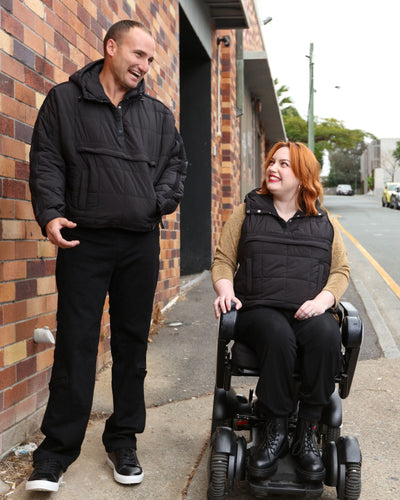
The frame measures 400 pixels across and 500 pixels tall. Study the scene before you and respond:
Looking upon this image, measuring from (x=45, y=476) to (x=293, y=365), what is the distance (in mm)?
1164

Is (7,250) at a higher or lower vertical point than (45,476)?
higher

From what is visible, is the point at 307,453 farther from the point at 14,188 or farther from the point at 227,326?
the point at 14,188

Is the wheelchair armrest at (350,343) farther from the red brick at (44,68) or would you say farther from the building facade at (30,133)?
the red brick at (44,68)

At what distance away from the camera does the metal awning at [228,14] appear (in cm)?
837

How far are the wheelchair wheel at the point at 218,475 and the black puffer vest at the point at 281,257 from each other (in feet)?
2.26

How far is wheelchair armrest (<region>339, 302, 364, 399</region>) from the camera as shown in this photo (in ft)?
8.83

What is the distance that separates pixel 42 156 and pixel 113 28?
67 cm

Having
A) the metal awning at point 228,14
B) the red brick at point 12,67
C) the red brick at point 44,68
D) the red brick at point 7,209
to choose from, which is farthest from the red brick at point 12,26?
the metal awning at point 228,14

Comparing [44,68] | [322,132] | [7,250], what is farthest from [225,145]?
[322,132]

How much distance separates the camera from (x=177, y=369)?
4.67m

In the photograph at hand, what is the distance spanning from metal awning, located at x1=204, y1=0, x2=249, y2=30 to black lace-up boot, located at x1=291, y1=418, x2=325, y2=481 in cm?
683

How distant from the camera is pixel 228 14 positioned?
8.77 metres

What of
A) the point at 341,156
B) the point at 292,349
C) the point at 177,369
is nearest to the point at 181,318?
the point at 177,369

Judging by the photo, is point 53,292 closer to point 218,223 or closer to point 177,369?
point 177,369
